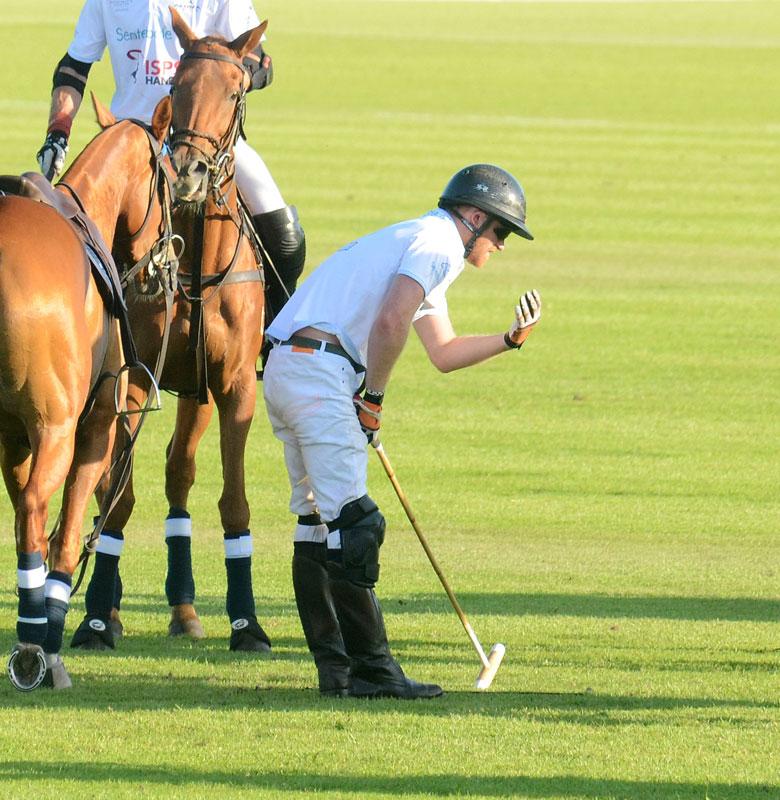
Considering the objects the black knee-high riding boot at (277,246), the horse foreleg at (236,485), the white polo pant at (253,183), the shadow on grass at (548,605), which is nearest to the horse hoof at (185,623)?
the horse foreleg at (236,485)

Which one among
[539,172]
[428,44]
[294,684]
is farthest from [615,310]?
[428,44]

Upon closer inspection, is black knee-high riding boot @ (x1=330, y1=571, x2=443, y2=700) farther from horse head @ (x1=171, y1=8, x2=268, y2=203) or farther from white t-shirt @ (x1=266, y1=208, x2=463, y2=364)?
horse head @ (x1=171, y1=8, x2=268, y2=203)

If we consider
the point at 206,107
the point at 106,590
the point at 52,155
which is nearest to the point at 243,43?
the point at 206,107

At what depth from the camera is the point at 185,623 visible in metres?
8.80

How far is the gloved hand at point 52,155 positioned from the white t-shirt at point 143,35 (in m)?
0.64

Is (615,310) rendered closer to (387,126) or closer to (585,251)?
(585,251)

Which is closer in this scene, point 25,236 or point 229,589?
point 25,236

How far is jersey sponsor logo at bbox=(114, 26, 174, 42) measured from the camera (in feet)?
30.3

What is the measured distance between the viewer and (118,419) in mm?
7930

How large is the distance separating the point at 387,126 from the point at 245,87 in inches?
1264

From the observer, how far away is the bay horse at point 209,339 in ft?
27.5

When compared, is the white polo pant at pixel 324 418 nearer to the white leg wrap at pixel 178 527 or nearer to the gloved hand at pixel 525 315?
the gloved hand at pixel 525 315

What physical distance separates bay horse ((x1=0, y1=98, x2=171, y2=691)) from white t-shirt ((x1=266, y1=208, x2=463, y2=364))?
2.49ft

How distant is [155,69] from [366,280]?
99.3 inches
